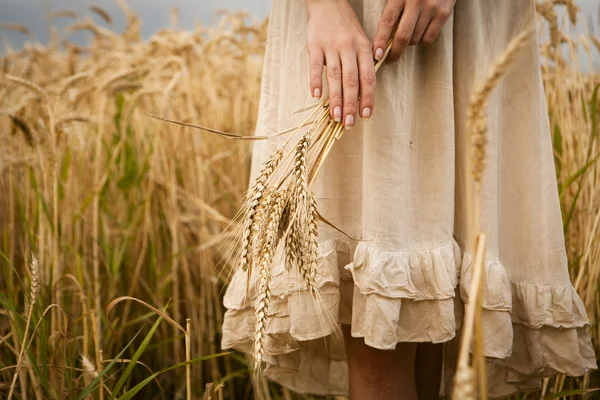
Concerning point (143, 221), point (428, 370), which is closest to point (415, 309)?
point (428, 370)

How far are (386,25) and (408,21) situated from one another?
31mm

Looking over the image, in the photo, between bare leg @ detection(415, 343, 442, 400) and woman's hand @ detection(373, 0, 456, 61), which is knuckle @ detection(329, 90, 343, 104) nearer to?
woman's hand @ detection(373, 0, 456, 61)

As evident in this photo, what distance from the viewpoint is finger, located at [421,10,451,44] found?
0.69 m

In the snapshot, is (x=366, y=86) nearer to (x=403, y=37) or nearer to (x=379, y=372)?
(x=403, y=37)

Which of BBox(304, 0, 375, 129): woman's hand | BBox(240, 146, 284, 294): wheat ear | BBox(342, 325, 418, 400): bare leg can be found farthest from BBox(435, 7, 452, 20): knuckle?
BBox(342, 325, 418, 400): bare leg

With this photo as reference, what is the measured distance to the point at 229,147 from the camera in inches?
75.7

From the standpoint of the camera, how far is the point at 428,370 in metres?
1.00

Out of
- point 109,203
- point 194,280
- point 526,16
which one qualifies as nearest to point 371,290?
point 526,16

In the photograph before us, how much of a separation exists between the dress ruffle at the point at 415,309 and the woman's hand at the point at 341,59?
211 mm

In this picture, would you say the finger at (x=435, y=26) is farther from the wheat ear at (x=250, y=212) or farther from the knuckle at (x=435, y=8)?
the wheat ear at (x=250, y=212)

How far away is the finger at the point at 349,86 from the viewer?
67 cm

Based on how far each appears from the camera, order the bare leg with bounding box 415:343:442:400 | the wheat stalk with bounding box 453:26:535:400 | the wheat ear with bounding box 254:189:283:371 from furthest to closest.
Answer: the bare leg with bounding box 415:343:442:400
the wheat ear with bounding box 254:189:283:371
the wheat stalk with bounding box 453:26:535:400

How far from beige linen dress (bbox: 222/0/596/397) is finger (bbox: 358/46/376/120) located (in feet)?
0.25

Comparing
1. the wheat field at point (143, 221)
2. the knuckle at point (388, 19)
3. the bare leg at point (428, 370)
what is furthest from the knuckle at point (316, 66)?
the bare leg at point (428, 370)
